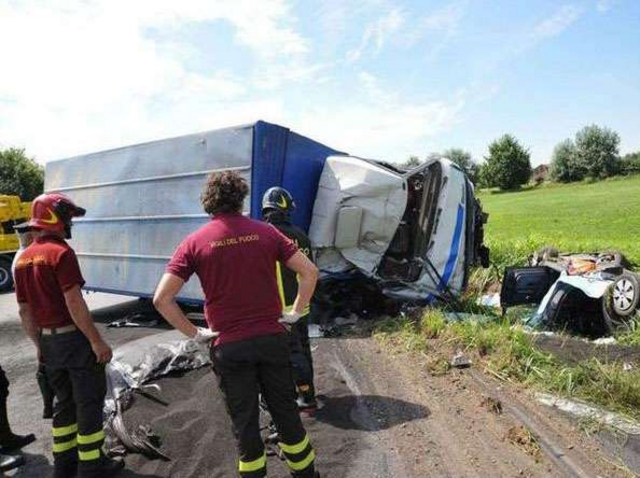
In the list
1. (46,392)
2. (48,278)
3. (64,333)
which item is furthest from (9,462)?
(48,278)

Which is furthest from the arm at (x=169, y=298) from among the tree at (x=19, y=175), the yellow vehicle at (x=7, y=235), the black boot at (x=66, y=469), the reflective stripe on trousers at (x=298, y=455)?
the tree at (x=19, y=175)

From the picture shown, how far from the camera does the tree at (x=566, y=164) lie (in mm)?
68438

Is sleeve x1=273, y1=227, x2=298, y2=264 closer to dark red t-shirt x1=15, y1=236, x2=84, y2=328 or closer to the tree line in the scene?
dark red t-shirt x1=15, y1=236, x2=84, y2=328

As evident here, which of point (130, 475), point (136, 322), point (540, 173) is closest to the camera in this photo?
point (130, 475)

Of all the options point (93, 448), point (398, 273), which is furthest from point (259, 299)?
point (398, 273)

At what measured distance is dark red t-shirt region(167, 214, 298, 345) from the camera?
101 inches

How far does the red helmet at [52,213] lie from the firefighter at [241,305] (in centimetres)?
100

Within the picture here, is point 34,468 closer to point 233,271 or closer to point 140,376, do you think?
point 140,376

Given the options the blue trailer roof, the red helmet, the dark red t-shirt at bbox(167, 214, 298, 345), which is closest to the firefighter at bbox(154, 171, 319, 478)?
the dark red t-shirt at bbox(167, 214, 298, 345)

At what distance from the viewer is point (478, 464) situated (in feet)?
10.2

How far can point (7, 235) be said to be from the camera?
12.8m

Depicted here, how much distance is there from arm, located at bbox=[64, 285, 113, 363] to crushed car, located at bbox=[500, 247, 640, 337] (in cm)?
514

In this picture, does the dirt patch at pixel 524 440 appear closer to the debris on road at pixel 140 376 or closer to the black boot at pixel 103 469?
the debris on road at pixel 140 376

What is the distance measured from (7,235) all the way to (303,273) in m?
12.5
